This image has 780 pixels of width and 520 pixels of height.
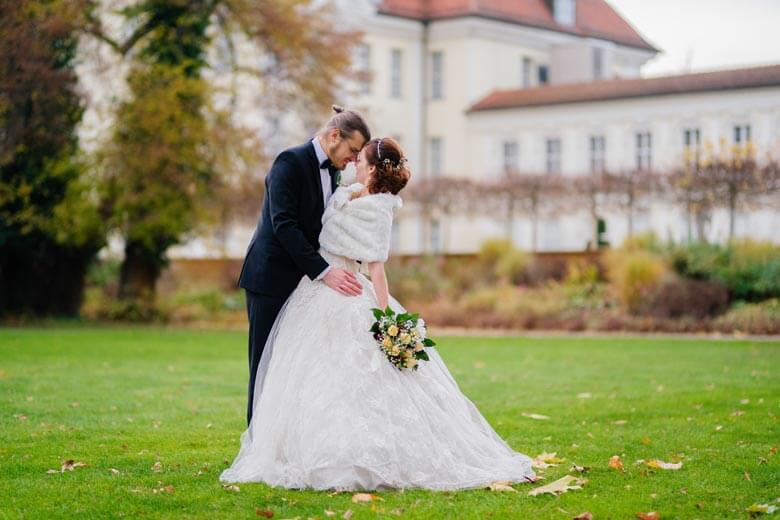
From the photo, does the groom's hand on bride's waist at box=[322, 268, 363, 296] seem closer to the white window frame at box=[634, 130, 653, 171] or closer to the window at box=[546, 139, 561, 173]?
the white window frame at box=[634, 130, 653, 171]

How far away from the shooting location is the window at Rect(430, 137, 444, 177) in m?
51.2

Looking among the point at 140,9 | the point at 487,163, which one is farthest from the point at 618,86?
the point at 140,9

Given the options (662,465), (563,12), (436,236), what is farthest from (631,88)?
(662,465)

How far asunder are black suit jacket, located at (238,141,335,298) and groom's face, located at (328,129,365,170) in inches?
5.1

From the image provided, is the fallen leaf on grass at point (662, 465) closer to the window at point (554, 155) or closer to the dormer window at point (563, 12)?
the window at point (554, 155)

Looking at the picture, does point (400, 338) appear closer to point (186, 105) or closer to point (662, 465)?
point (662, 465)

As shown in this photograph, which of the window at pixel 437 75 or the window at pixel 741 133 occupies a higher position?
the window at pixel 437 75

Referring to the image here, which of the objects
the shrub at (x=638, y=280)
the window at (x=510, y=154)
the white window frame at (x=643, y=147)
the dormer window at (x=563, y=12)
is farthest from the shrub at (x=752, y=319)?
the dormer window at (x=563, y=12)

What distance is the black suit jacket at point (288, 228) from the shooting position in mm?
7996

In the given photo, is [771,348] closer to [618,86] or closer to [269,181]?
[269,181]

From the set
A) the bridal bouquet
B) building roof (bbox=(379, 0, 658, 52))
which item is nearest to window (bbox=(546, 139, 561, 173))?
building roof (bbox=(379, 0, 658, 52))

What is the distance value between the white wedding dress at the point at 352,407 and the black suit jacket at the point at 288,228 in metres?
0.12

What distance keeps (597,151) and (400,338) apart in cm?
3993

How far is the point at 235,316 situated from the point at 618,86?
22233 mm
